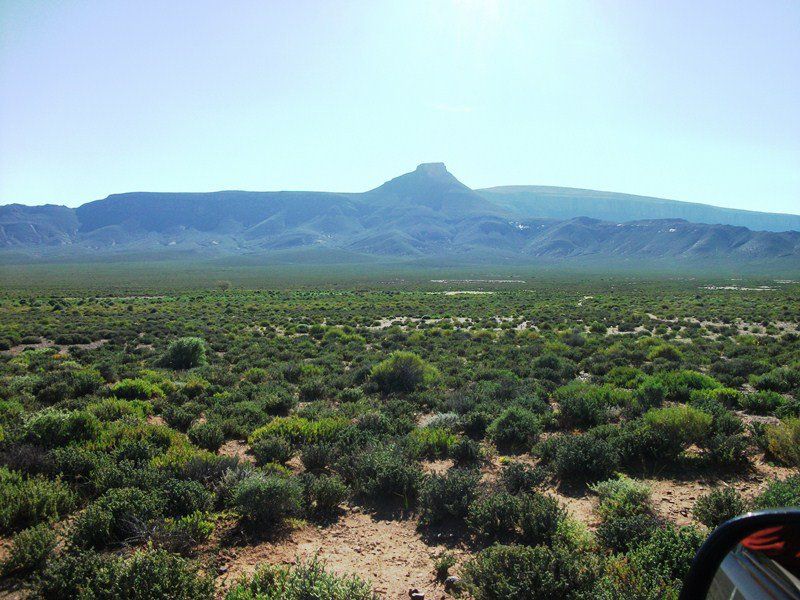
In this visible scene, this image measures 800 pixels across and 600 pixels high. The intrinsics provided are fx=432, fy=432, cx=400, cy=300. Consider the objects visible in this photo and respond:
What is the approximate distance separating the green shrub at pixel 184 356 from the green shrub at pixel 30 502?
11402 mm

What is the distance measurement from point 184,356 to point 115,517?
1297cm

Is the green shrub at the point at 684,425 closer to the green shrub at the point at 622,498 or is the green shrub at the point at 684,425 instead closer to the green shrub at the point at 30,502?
the green shrub at the point at 622,498

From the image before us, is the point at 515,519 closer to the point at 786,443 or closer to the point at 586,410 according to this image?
the point at 586,410

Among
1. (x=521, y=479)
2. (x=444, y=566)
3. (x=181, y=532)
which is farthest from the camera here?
(x=521, y=479)

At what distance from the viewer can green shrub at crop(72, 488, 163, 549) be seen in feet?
15.5

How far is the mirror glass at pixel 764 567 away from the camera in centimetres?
148

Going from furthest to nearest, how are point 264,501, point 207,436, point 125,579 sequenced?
point 207,436 → point 264,501 → point 125,579

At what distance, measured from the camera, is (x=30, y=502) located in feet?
17.3

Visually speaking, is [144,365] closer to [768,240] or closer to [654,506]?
[654,506]

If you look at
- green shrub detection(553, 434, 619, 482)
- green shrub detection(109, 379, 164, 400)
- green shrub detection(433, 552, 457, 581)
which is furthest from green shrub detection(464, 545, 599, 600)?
green shrub detection(109, 379, 164, 400)

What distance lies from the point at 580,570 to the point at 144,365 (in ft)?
56.4

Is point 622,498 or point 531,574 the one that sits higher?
point 531,574

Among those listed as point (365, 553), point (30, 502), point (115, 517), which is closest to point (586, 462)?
point (365, 553)

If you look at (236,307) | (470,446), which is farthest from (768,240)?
(470,446)
